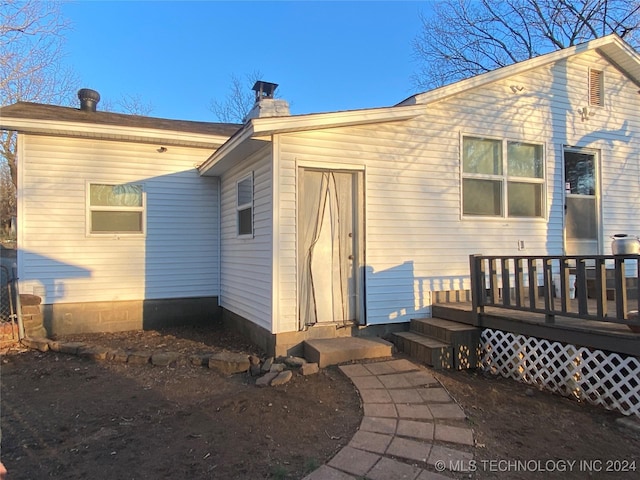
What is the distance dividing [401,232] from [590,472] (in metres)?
3.52

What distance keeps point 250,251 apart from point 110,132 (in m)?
3.32

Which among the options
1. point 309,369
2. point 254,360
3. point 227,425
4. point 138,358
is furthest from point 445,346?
point 138,358

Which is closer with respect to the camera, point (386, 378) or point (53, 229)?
point (386, 378)

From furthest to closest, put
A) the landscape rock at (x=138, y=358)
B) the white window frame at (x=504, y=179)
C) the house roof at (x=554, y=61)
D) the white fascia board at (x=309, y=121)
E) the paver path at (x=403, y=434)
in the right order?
the white window frame at (x=504, y=179) → the house roof at (x=554, y=61) → the landscape rock at (x=138, y=358) → the white fascia board at (x=309, y=121) → the paver path at (x=403, y=434)

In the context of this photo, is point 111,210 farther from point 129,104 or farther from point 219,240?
point 129,104

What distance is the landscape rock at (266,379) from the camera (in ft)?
13.7

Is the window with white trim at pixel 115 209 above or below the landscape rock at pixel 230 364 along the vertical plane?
above

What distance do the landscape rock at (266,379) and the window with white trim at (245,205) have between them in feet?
7.42

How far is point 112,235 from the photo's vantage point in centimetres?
715

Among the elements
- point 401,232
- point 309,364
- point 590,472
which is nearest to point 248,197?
point 401,232

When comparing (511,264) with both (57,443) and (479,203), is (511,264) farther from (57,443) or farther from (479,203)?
(57,443)

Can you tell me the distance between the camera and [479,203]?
6.35 m

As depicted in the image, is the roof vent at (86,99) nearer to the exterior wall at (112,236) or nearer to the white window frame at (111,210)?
the exterior wall at (112,236)

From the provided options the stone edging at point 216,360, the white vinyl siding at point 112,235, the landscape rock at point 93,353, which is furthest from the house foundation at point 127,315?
the landscape rock at point 93,353
